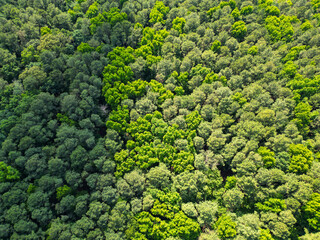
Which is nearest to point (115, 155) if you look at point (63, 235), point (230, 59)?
point (63, 235)

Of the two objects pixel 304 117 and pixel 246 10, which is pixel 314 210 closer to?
pixel 304 117

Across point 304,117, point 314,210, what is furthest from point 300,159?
point 304,117

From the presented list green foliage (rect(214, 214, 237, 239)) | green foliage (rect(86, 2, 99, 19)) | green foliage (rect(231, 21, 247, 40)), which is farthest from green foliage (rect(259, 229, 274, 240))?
green foliage (rect(86, 2, 99, 19))

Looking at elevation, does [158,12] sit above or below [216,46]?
above

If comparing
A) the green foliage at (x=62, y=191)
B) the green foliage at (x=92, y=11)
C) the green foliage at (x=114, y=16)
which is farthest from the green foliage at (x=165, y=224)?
the green foliage at (x=92, y=11)

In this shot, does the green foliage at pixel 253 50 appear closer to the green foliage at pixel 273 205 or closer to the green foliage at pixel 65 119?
the green foliage at pixel 273 205

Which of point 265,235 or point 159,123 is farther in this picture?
point 159,123

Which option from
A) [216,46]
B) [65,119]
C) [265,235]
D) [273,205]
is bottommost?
[65,119]

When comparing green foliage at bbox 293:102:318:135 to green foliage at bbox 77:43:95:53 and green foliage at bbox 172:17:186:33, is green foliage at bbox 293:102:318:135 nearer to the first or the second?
green foliage at bbox 172:17:186:33

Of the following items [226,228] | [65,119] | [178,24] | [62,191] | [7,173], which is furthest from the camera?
[178,24]
